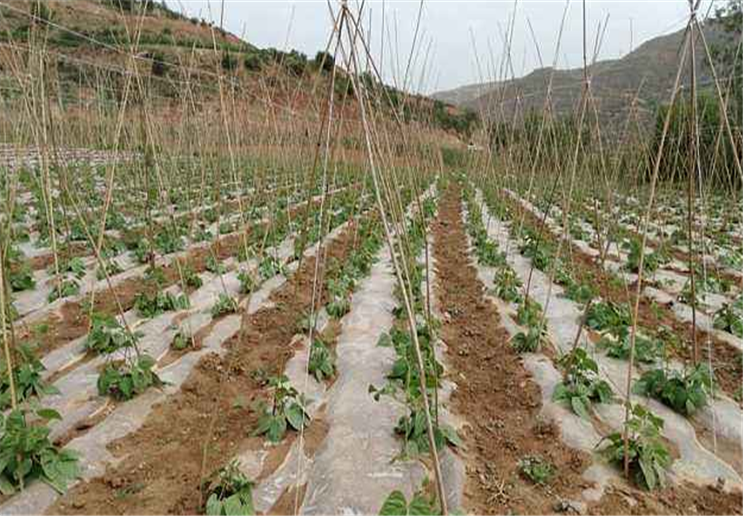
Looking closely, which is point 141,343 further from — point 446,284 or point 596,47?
point 596,47

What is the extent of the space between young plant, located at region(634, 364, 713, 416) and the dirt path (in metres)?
0.71

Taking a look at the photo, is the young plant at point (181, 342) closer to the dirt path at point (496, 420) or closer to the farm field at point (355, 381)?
the farm field at point (355, 381)

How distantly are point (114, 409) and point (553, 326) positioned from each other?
3.63 m

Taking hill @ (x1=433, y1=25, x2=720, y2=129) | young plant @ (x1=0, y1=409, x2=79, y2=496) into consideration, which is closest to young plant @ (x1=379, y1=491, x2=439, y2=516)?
young plant @ (x1=0, y1=409, x2=79, y2=496)

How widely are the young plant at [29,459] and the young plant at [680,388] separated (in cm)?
331

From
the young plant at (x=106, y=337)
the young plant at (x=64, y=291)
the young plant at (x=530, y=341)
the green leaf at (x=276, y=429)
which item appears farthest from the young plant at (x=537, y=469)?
the young plant at (x=64, y=291)

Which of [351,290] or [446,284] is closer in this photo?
[351,290]

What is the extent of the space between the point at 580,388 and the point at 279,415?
1841 mm

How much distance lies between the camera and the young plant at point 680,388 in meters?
3.28

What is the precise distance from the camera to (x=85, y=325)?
14.5ft

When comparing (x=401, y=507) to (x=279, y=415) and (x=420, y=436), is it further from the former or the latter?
(x=279, y=415)

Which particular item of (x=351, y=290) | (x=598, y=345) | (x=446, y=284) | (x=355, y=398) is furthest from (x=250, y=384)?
(x=446, y=284)

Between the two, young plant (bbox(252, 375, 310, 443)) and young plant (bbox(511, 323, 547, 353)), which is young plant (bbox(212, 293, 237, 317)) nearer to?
young plant (bbox(252, 375, 310, 443))

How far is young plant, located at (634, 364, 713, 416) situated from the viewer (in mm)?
3279
